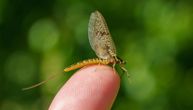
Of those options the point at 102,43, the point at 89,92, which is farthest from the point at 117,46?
the point at 89,92

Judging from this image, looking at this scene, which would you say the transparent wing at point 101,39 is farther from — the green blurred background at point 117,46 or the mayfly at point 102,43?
the green blurred background at point 117,46

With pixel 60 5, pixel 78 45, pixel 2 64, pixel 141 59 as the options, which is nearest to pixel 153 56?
pixel 141 59

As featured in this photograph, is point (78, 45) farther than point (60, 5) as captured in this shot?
No

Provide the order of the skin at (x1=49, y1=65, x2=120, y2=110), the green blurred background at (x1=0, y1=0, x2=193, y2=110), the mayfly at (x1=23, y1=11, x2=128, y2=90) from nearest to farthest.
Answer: the skin at (x1=49, y1=65, x2=120, y2=110)
the mayfly at (x1=23, y1=11, x2=128, y2=90)
the green blurred background at (x1=0, y1=0, x2=193, y2=110)

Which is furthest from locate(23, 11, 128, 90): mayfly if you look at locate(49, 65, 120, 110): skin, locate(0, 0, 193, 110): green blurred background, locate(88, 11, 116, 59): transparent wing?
locate(0, 0, 193, 110): green blurred background

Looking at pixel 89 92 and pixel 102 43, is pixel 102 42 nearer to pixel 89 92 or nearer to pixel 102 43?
pixel 102 43

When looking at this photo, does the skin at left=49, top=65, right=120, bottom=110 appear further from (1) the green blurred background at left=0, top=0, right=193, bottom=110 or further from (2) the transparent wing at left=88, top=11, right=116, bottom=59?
(1) the green blurred background at left=0, top=0, right=193, bottom=110

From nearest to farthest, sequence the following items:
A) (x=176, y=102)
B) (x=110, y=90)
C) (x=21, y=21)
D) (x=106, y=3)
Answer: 1. (x=110, y=90)
2. (x=176, y=102)
3. (x=106, y=3)
4. (x=21, y=21)

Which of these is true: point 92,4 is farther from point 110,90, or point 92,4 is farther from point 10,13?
point 110,90
